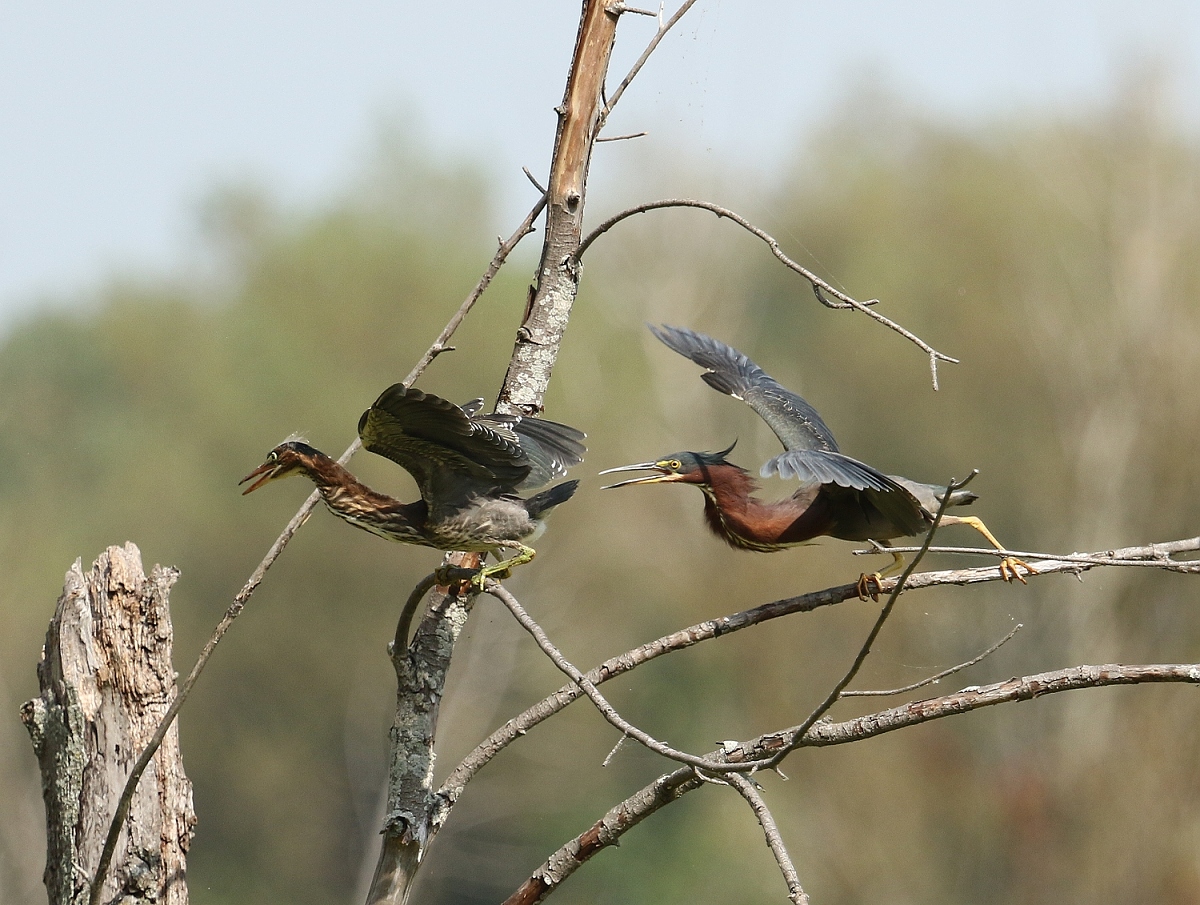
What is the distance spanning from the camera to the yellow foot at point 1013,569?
3.77 meters

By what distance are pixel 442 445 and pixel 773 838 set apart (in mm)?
1867

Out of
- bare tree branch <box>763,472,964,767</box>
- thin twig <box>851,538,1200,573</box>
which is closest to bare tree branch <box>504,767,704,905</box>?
bare tree branch <box>763,472,964,767</box>

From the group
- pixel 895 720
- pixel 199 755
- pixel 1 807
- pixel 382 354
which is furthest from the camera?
pixel 382 354

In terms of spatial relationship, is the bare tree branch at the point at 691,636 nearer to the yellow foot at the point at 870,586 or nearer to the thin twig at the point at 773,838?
the thin twig at the point at 773,838

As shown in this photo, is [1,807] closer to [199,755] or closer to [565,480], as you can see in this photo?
[199,755]

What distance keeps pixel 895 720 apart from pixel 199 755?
82.1 ft

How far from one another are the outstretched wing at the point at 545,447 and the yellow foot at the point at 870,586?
1088 mm

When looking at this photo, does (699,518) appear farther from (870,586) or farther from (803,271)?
(803,271)

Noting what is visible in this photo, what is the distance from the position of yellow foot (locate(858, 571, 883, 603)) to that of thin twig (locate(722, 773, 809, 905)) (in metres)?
1.38

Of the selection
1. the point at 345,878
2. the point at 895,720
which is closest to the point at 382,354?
the point at 345,878

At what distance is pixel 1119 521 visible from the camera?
19266 mm

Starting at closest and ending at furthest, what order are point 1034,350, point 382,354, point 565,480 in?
point 565,480, point 1034,350, point 382,354

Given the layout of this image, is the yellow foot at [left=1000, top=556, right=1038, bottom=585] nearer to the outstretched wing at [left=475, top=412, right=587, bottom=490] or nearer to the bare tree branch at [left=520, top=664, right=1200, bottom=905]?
the bare tree branch at [left=520, top=664, right=1200, bottom=905]

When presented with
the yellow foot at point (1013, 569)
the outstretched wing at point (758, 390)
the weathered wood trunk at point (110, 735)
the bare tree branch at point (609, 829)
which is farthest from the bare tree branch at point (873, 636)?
the outstretched wing at point (758, 390)
